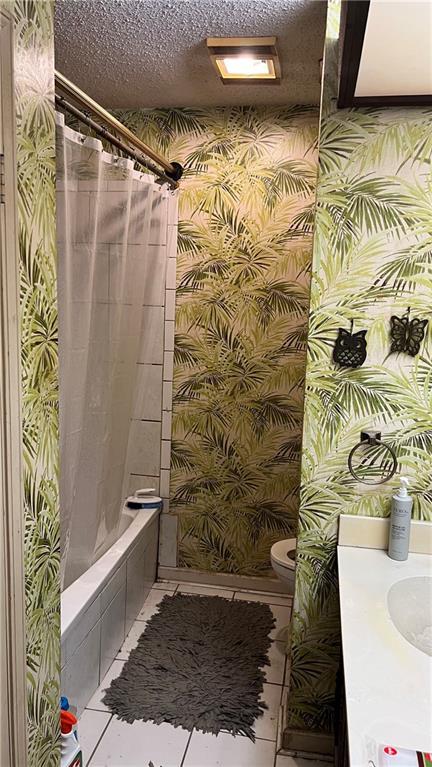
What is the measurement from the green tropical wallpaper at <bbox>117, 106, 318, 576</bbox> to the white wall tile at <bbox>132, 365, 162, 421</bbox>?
0.10m

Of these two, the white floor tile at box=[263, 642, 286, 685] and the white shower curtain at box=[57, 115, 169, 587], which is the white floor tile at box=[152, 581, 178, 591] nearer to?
the white shower curtain at box=[57, 115, 169, 587]

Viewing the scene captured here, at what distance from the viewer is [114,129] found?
2.24 m

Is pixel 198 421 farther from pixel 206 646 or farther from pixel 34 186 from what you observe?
pixel 34 186

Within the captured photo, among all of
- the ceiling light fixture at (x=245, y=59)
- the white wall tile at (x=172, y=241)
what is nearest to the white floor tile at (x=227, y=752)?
the white wall tile at (x=172, y=241)

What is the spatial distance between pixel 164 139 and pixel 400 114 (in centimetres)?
153

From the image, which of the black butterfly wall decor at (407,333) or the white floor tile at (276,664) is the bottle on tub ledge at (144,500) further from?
the black butterfly wall decor at (407,333)

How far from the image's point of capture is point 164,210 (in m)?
2.91

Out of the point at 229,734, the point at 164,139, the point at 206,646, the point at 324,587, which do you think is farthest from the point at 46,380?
the point at 164,139

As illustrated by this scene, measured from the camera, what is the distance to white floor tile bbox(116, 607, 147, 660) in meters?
2.48

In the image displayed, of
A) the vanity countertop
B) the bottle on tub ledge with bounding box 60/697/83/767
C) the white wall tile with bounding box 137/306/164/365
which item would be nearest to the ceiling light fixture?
the white wall tile with bounding box 137/306/164/365

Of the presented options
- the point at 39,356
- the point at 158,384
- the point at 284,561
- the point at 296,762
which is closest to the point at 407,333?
the point at 39,356

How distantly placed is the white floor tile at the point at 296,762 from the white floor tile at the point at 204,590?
1.08 metres

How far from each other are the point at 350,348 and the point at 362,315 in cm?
11

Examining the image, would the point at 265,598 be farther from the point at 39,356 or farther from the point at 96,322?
the point at 39,356
